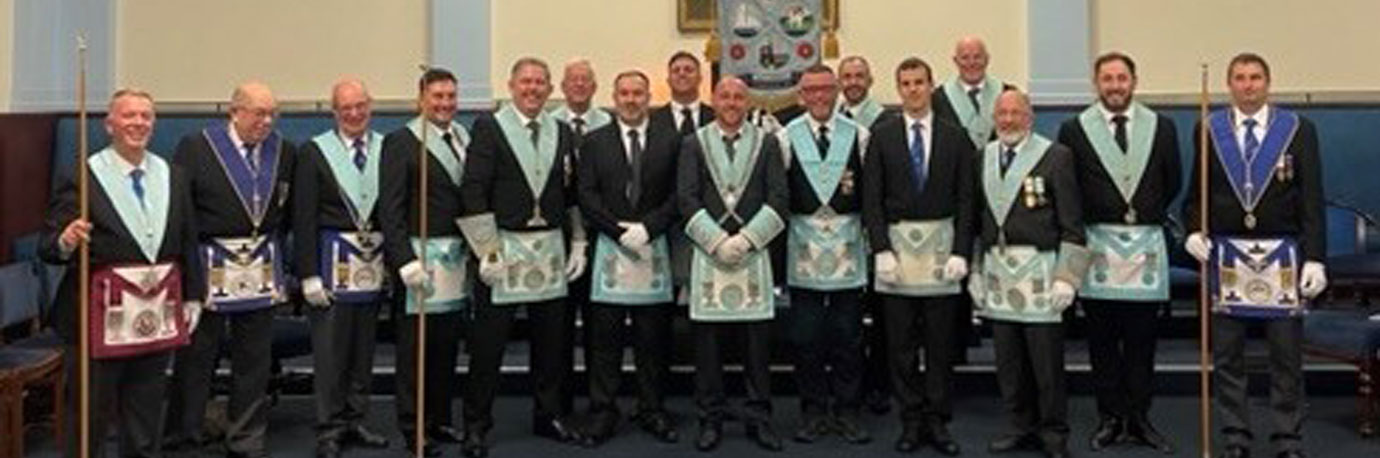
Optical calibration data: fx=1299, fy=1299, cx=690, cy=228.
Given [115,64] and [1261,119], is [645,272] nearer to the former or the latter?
[1261,119]

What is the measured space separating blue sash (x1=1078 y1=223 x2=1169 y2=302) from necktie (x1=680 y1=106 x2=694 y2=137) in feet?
5.76

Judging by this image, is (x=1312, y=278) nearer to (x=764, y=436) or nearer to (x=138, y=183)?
(x=764, y=436)

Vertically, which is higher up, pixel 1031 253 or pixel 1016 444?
pixel 1031 253

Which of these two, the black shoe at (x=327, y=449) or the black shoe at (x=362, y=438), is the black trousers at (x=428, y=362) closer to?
the black shoe at (x=362, y=438)

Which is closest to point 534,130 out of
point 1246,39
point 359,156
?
point 359,156

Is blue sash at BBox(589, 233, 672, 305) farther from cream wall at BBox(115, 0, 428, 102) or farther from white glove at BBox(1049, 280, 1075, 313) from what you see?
cream wall at BBox(115, 0, 428, 102)

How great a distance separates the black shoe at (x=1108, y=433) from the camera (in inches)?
210

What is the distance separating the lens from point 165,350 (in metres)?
4.54

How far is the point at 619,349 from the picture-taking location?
5.58 metres

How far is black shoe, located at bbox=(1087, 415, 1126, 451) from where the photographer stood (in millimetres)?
5332

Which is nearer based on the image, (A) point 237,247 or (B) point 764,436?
(A) point 237,247

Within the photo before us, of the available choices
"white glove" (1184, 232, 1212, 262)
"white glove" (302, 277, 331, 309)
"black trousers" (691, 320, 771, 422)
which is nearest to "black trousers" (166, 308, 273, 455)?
"white glove" (302, 277, 331, 309)

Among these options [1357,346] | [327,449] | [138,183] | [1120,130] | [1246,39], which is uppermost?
[1246,39]

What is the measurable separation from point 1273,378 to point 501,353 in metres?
3.08
